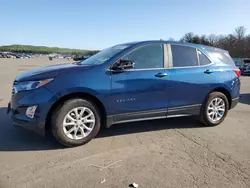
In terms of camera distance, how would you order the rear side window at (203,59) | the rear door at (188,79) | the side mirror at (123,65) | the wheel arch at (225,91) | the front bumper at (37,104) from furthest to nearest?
1. the wheel arch at (225,91)
2. the rear side window at (203,59)
3. the rear door at (188,79)
4. the side mirror at (123,65)
5. the front bumper at (37,104)

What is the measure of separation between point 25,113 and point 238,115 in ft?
16.7

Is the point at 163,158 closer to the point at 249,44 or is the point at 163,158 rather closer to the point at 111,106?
the point at 111,106

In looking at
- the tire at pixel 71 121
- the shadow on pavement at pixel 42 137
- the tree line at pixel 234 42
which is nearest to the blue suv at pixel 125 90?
the tire at pixel 71 121

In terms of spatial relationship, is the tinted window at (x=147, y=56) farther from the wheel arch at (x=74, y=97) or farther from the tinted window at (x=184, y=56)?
the wheel arch at (x=74, y=97)

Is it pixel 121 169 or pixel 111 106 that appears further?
pixel 111 106

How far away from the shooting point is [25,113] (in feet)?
12.4

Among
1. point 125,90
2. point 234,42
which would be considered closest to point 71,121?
point 125,90

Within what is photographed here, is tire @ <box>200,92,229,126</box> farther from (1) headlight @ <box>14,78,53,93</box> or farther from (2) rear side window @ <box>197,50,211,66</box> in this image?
(1) headlight @ <box>14,78,53,93</box>

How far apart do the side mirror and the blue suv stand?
0.06 feet

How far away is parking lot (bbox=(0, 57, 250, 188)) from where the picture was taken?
2965 millimetres

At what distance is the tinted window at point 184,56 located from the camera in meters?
4.73

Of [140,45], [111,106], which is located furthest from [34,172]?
[140,45]

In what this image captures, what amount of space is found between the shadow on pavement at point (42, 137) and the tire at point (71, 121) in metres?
0.21

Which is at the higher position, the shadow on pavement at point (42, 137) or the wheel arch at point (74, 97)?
the wheel arch at point (74, 97)
